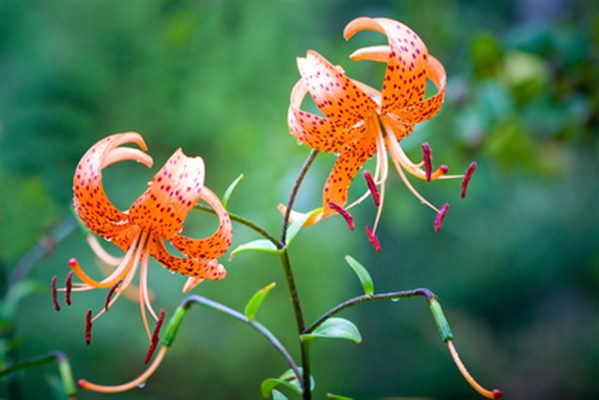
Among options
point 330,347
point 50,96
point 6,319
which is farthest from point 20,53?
point 330,347

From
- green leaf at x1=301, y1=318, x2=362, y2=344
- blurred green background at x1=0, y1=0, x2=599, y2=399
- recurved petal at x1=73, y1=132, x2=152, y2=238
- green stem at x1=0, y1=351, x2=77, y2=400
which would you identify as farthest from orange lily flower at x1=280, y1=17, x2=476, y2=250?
blurred green background at x1=0, y1=0, x2=599, y2=399

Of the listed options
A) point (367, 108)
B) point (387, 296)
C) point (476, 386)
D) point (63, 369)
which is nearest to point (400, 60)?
point (367, 108)

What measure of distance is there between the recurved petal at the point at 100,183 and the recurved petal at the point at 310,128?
0.70 ft

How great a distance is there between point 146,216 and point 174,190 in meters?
0.09

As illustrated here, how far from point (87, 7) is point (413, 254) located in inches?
145

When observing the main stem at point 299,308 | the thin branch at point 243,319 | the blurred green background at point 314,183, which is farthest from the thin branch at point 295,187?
the blurred green background at point 314,183

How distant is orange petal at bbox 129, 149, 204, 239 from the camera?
0.79 m

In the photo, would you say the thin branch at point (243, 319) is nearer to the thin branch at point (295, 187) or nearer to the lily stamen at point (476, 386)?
the thin branch at point (295, 187)

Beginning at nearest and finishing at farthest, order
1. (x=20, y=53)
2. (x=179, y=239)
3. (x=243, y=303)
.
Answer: (x=179, y=239) < (x=20, y=53) < (x=243, y=303)

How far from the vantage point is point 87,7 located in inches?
128

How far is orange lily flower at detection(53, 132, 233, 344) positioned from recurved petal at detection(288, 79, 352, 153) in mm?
161

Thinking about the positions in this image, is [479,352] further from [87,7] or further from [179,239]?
[179,239]

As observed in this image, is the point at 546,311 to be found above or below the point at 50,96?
below

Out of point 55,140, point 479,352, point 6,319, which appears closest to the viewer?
point 6,319
